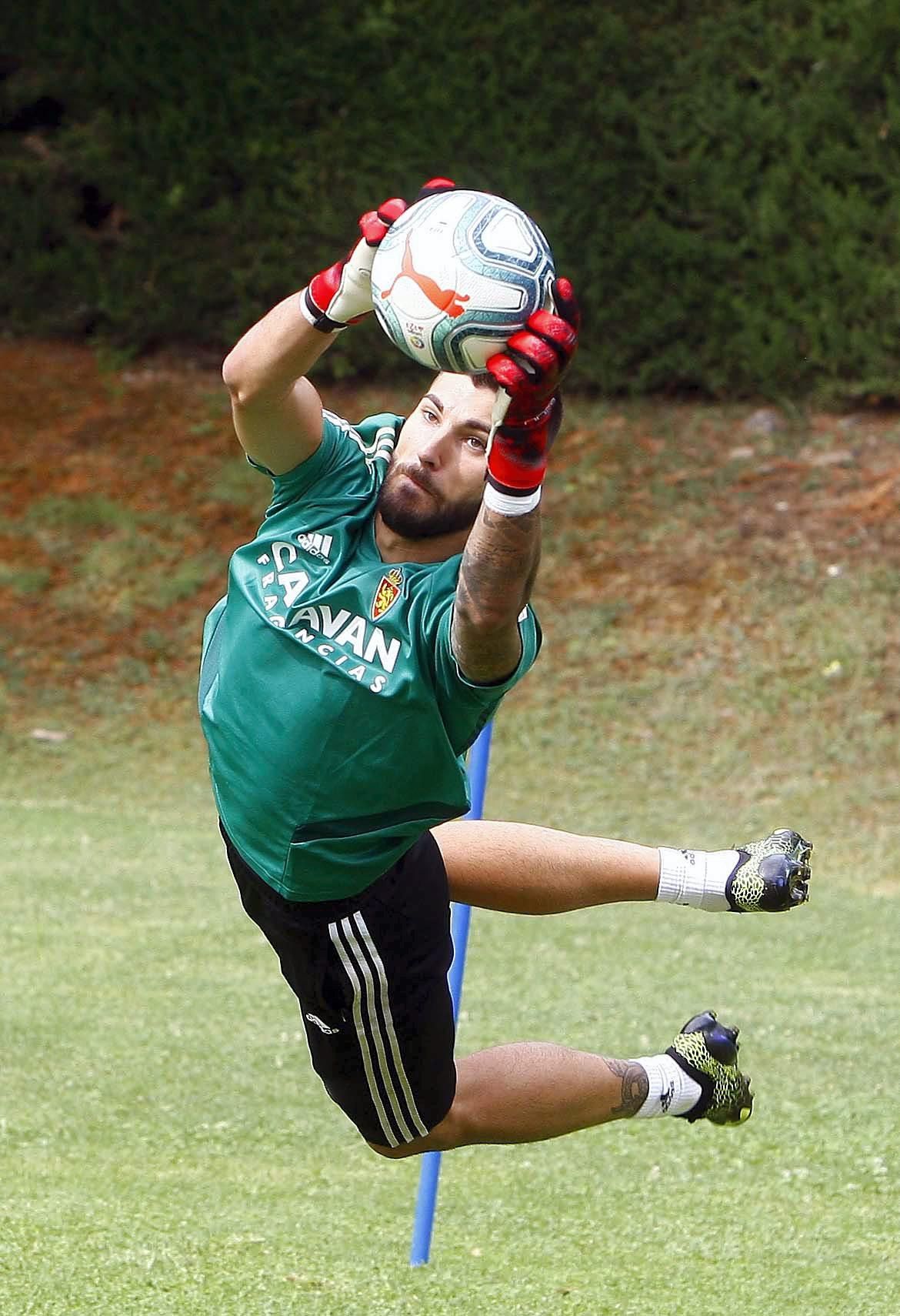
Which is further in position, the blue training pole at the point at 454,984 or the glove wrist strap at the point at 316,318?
the blue training pole at the point at 454,984

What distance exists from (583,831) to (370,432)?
19.4 ft

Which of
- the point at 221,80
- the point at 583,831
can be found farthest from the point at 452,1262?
the point at 221,80

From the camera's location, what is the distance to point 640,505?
1203 centimetres

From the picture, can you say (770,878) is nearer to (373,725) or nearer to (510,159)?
(373,725)

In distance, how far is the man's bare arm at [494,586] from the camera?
2.88 meters

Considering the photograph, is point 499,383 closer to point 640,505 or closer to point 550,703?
point 550,703

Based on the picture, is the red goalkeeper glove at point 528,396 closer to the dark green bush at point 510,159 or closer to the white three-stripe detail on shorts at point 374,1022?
the white three-stripe detail on shorts at point 374,1022

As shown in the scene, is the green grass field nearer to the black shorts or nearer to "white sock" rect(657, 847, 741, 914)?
the black shorts

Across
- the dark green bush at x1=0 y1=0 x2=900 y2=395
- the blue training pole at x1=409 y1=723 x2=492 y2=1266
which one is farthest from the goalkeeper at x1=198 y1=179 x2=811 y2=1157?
the dark green bush at x1=0 y1=0 x2=900 y2=395

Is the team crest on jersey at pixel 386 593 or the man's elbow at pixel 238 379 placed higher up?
the man's elbow at pixel 238 379

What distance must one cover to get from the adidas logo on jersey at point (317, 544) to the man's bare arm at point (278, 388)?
6.3 inches

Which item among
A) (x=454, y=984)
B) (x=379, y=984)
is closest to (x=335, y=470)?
(x=379, y=984)

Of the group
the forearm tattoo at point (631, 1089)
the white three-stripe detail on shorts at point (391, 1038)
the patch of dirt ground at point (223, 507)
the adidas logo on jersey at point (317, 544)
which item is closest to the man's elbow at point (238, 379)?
the adidas logo on jersey at point (317, 544)

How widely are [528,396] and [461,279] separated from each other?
29cm
